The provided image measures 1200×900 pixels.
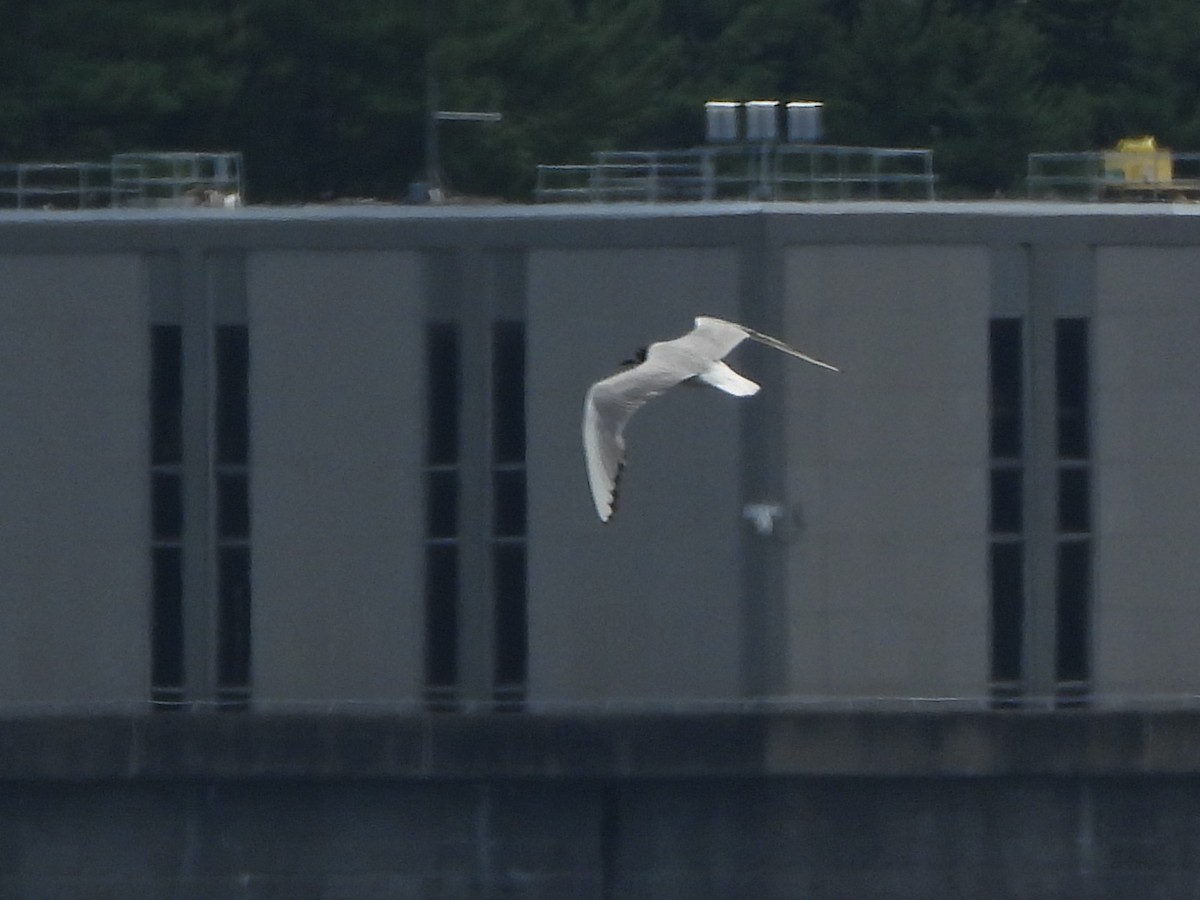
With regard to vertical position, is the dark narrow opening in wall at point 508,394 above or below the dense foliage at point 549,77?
below

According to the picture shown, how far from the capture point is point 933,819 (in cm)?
2700

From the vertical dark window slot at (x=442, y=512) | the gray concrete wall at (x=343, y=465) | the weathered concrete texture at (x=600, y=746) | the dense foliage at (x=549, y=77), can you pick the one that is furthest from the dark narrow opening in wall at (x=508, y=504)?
the dense foliage at (x=549, y=77)

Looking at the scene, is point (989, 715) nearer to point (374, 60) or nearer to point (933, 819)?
point (933, 819)

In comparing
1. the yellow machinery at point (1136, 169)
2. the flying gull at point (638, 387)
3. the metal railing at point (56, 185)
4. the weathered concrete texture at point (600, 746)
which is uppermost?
the metal railing at point (56, 185)

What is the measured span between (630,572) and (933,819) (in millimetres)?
3464

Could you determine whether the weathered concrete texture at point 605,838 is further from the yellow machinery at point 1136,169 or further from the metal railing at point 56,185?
the metal railing at point 56,185

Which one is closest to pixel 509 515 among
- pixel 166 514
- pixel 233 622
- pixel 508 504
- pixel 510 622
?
pixel 508 504

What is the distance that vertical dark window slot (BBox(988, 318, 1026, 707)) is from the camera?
27.6m

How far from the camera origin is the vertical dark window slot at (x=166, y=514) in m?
27.9

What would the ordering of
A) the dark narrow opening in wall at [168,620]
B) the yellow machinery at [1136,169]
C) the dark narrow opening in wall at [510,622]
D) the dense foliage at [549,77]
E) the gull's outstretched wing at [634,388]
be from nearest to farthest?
the gull's outstretched wing at [634,388] → the dark narrow opening in wall at [510,622] → the dark narrow opening in wall at [168,620] → the yellow machinery at [1136,169] → the dense foliage at [549,77]

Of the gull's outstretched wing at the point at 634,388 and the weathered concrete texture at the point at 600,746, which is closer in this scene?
the gull's outstretched wing at the point at 634,388

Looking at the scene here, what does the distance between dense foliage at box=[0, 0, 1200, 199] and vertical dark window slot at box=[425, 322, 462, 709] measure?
14898 mm

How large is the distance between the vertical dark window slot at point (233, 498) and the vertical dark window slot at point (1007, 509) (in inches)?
268

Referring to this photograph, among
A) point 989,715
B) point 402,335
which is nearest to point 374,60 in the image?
point 402,335
